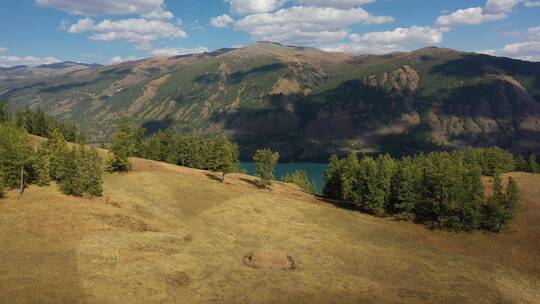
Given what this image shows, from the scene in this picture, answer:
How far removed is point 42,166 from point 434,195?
86665 millimetres

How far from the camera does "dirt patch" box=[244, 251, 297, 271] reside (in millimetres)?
58406

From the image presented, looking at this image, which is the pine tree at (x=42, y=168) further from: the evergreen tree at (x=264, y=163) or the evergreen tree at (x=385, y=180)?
the evergreen tree at (x=385, y=180)

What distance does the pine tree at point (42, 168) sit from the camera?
77125 millimetres

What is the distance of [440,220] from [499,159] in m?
68.2

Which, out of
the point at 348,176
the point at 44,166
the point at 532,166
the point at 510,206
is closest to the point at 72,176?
the point at 44,166

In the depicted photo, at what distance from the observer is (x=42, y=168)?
7775cm

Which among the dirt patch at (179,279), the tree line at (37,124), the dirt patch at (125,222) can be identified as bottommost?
the dirt patch at (179,279)

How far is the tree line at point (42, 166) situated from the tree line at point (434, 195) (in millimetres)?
63847

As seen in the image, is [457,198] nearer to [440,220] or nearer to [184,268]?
[440,220]

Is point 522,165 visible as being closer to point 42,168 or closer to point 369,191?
point 369,191

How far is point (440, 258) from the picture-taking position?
73875 millimetres

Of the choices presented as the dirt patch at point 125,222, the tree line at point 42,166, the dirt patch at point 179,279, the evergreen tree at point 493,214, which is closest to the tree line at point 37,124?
the tree line at point 42,166

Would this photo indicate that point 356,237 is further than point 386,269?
Yes

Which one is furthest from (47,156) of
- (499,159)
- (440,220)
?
(499,159)
